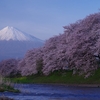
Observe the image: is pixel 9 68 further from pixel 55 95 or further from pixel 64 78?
pixel 55 95

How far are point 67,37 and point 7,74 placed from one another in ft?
120

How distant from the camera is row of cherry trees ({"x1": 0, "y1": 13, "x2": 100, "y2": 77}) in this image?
187ft

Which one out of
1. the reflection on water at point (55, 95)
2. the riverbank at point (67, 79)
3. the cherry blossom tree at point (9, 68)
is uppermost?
the cherry blossom tree at point (9, 68)

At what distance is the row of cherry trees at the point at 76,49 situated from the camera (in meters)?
56.9

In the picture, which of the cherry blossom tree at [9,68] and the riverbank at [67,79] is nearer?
the riverbank at [67,79]

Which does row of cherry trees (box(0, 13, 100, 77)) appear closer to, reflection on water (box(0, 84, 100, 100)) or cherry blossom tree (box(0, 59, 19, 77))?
reflection on water (box(0, 84, 100, 100))

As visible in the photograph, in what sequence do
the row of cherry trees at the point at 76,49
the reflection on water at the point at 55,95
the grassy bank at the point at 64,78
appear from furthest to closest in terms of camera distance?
the grassy bank at the point at 64,78 → the row of cherry trees at the point at 76,49 → the reflection on water at the point at 55,95

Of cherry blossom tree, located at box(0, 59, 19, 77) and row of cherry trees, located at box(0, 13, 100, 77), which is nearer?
row of cherry trees, located at box(0, 13, 100, 77)

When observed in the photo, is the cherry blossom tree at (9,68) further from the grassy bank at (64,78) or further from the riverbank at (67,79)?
the grassy bank at (64,78)

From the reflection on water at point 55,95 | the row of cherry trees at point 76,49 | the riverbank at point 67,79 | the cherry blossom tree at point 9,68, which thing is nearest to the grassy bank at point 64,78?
the riverbank at point 67,79

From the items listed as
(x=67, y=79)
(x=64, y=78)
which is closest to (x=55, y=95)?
(x=67, y=79)

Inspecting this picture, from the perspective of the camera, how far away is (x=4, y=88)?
3106 cm

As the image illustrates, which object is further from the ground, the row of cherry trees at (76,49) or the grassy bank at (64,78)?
the row of cherry trees at (76,49)

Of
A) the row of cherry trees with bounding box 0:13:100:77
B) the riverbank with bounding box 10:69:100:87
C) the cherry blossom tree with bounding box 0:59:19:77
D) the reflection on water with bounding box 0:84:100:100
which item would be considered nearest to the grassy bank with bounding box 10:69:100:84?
the riverbank with bounding box 10:69:100:87
